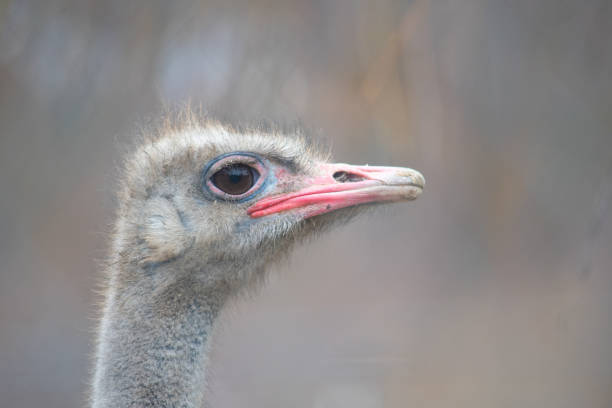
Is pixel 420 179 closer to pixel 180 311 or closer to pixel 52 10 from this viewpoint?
pixel 180 311

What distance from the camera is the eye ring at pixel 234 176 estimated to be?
5.76 ft

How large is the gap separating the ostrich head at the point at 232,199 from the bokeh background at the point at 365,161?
181 cm

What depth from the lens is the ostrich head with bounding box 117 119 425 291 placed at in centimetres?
171

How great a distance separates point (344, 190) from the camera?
1.74 m

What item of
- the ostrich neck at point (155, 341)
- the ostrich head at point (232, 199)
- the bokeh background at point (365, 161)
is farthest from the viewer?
the bokeh background at point (365, 161)

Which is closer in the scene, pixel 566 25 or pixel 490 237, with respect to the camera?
pixel 566 25

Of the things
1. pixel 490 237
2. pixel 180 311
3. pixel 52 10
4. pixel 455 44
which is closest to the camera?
pixel 180 311

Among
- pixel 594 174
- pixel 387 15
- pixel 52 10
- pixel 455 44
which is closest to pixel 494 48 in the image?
pixel 455 44

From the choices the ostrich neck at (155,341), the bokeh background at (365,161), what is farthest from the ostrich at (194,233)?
the bokeh background at (365,161)

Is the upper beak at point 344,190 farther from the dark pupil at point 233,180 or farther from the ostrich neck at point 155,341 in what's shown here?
the ostrich neck at point 155,341

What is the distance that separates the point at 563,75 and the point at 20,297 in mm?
3163

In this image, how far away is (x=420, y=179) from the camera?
1.70m

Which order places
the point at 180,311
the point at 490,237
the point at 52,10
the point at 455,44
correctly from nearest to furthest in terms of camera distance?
the point at 180,311 < the point at 52,10 < the point at 455,44 < the point at 490,237

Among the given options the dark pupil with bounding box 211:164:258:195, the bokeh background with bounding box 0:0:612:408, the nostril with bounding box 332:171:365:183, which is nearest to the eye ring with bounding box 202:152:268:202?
the dark pupil with bounding box 211:164:258:195
